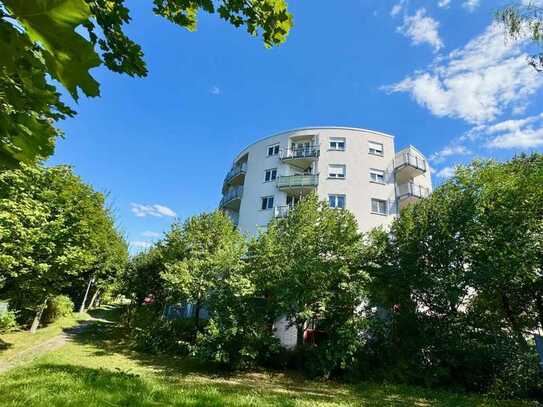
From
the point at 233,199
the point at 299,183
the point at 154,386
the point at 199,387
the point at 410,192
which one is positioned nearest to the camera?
the point at 154,386

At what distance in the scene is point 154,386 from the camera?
26.6 feet

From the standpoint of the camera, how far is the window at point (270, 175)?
2903 centimetres

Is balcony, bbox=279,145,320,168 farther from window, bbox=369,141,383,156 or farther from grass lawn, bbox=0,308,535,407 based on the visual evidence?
grass lawn, bbox=0,308,535,407

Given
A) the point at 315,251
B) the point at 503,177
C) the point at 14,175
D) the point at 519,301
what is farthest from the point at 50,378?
the point at 503,177

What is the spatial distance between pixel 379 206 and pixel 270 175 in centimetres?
1004

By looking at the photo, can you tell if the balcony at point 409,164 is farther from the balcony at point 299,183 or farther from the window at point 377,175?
the balcony at point 299,183

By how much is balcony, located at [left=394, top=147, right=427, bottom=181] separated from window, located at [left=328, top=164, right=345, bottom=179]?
473cm

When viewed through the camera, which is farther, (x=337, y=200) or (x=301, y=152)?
(x=301, y=152)

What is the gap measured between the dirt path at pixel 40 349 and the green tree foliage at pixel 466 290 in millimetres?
14229

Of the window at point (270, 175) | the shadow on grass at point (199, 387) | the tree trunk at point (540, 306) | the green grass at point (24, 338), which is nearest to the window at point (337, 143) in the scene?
the window at point (270, 175)

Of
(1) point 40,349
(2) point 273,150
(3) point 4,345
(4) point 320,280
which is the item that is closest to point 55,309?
(3) point 4,345

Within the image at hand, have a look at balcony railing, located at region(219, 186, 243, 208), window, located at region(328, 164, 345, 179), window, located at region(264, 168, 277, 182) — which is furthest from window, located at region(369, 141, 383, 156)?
balcony railing, located at region(219, 186, 243, 208)

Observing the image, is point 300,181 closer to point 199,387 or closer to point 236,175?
point 236,175

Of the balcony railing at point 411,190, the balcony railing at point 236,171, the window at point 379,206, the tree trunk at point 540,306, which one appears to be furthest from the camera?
the balcony railing at point 236,171
